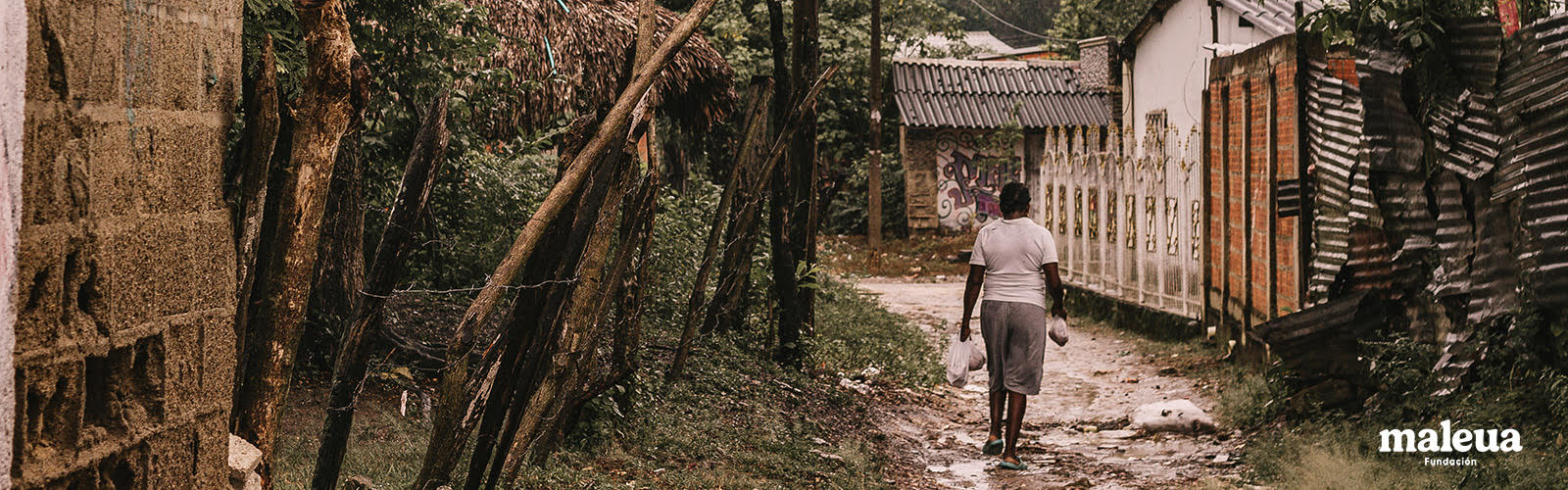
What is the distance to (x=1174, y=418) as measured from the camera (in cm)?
677

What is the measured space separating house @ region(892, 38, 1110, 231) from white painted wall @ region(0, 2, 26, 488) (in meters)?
19.9

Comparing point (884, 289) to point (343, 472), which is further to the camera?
point (884, 289)

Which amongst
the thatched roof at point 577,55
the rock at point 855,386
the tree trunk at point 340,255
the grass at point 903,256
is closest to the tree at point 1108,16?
the grass at point 903,256

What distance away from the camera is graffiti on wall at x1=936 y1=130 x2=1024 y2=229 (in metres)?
21.8

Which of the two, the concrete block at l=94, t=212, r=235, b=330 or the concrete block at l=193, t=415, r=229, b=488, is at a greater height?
the concrete block at l=94, t=212, r=235, b=330

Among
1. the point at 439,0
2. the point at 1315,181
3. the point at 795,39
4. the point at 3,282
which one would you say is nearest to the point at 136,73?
the point at 3,282

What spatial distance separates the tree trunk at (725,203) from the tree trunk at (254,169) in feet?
11.9

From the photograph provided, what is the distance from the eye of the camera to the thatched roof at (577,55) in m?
8.38

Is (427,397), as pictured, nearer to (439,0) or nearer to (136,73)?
(439,0)

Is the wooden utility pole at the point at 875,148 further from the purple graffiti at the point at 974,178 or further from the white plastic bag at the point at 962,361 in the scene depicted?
the white plastic bag at the point at 962,361

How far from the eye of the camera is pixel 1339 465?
521 cm

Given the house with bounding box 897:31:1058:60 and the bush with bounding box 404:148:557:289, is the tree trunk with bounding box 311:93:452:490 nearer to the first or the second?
the bush with bounding box 404:148:557:289

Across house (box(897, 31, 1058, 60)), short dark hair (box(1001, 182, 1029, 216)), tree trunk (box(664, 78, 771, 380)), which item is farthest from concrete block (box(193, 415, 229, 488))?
house (box(897, 31, 1058, 60))

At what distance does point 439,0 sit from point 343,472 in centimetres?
237
